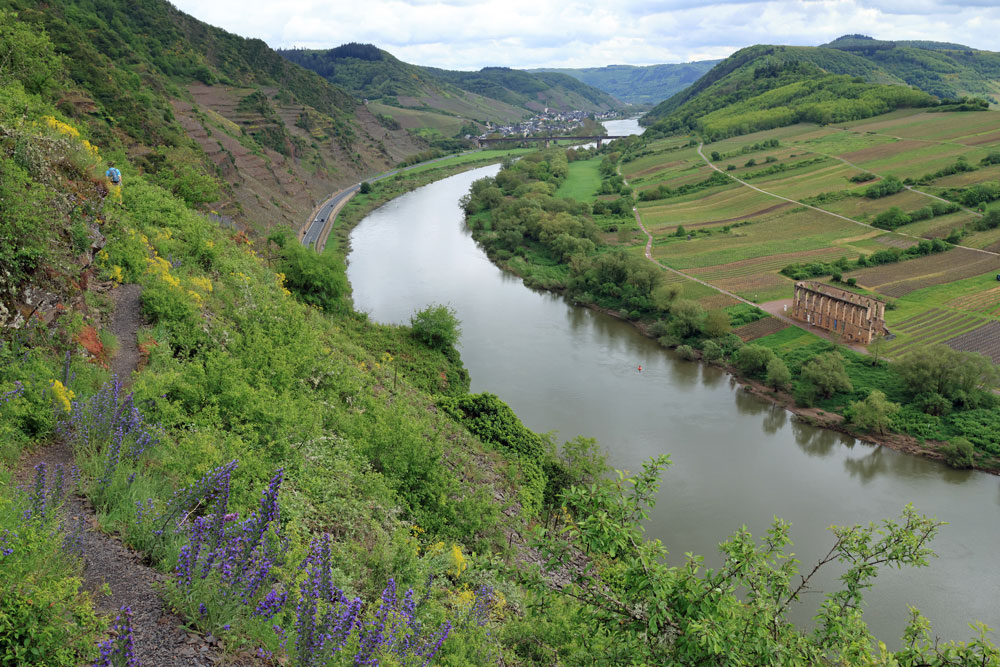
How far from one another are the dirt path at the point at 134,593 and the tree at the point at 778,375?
1410 inches

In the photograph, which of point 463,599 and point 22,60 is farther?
point 22,60

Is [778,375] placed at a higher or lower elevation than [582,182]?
lower

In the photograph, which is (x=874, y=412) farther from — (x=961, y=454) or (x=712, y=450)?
(x=712, y=450)

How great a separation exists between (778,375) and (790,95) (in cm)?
11857

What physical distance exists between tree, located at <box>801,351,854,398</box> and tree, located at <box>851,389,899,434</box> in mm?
1853

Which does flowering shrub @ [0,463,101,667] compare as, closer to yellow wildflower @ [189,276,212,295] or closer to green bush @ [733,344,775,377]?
yellow wildflower @ [189,276,212,295]

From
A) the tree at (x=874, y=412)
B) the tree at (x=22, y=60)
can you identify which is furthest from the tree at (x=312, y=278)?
the tree at (x=874, y=412)

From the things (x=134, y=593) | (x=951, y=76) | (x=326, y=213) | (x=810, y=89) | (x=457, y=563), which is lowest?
(x=457, y=563)

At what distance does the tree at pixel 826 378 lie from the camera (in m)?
34.3

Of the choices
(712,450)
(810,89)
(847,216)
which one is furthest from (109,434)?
(810,89)

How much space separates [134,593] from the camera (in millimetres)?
5051

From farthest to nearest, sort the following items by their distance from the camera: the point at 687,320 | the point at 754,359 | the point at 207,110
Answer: the point at 207,110, the point at 687,320, the point at 754,359

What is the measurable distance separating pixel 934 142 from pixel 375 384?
9359 cm

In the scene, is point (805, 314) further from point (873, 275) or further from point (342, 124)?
point (342, 124)
